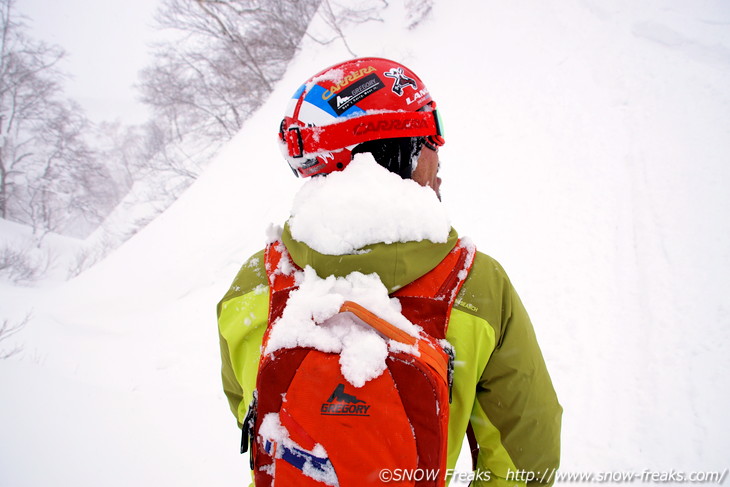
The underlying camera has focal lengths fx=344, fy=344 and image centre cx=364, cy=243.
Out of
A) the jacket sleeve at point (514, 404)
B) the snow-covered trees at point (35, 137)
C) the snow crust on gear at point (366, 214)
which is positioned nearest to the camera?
the snow crust on gear at point (366, 214)

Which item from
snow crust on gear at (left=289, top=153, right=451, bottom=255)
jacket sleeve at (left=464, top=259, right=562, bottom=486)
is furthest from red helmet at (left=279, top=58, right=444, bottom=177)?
jacket sleeve at (left=464, top=259, right=562, bottom=486)

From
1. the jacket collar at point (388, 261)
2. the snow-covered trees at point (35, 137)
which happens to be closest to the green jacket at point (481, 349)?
the jacket collar at point (388, 261)

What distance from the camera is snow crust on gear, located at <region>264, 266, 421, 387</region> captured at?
29.8 inches

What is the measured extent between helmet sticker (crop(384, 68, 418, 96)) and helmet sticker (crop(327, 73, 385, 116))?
0.05 meters

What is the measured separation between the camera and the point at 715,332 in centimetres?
312

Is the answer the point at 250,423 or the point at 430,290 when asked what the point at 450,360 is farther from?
the point at 250,423

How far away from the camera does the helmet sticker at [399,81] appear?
110cm

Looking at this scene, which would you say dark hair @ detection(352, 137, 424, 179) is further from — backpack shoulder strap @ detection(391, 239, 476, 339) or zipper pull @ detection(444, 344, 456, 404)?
zipper pull @ detection(444, 344, 456, 404)

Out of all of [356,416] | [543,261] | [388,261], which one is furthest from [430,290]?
[543,261]

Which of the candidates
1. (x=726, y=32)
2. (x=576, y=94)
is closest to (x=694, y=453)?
(x=576, y=94)

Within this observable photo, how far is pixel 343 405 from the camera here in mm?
751

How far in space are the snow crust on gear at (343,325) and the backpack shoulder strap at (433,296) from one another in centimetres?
4

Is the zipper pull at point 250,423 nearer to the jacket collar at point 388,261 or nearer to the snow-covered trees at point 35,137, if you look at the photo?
the jacket collar at point 388,261

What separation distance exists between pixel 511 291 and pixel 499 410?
0.37 m
